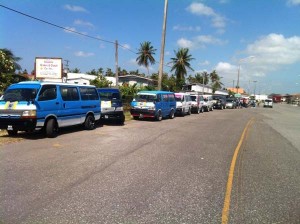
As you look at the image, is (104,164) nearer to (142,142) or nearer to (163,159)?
(163,159)

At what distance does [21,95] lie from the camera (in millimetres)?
11758

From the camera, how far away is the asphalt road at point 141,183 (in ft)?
16.1

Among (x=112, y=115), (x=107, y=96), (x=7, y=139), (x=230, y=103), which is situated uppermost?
(x=107, y=96)

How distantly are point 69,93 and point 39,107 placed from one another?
2034 millimetres

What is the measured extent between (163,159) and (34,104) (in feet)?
17.2

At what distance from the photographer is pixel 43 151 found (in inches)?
373

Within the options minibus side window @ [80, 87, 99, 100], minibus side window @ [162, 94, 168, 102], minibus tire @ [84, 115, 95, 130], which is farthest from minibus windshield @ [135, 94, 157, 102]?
minibus tire @ [84, 115, 95, 130]

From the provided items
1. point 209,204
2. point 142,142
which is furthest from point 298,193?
point 142,142

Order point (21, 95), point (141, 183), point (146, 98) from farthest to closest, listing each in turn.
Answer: point (146, 98)
point (21, 95)
point (141, 183)

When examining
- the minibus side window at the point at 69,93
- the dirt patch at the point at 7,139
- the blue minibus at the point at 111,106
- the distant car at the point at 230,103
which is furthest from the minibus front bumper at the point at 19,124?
the distant car at the point at 230,103

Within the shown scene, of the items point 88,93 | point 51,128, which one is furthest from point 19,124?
point 88,93

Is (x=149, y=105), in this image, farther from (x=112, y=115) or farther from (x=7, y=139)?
(x=7, y=139)

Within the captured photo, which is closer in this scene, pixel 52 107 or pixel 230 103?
pixel 52 107

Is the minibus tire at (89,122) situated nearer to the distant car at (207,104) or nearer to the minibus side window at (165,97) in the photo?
the minibus side window at (165,97)
